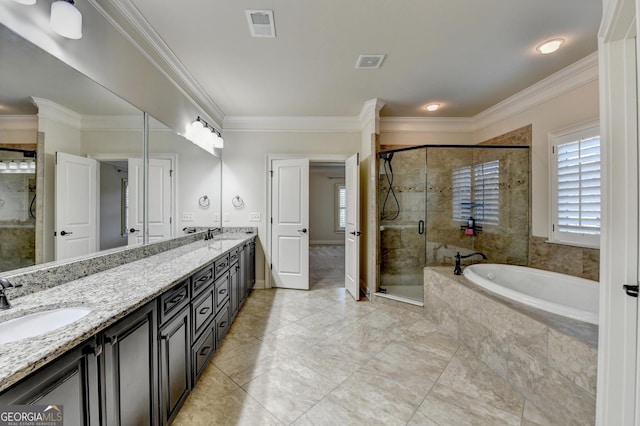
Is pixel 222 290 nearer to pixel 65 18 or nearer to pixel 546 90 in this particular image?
pixel 65 18

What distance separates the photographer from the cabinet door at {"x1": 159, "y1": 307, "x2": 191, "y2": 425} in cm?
130

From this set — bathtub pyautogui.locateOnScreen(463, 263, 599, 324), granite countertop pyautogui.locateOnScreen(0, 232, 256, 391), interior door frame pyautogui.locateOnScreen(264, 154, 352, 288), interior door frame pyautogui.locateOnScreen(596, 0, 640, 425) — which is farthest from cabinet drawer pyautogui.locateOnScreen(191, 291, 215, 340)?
bathtub pyautogui.locateOnScreen(463, 263, 599, 324)

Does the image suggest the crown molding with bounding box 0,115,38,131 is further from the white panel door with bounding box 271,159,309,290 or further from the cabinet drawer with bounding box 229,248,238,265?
the white panel door with bounding box 271,159,309,290

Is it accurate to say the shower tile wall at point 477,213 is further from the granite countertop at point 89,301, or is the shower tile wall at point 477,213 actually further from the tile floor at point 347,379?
the granite countertop at point 89,301

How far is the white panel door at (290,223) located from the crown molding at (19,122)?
102 inches

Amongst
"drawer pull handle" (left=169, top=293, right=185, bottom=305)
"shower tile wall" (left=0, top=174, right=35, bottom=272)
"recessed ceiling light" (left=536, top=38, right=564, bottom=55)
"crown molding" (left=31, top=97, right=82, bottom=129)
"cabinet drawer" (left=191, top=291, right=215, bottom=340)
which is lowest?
"cabinet drawer" (left=191, top=291, right=215, bottom=340)

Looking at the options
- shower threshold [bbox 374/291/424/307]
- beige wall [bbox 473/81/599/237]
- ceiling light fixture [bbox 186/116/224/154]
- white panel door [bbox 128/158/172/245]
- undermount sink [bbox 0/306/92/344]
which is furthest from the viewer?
shower threshold [bbox 374/291/424/307]

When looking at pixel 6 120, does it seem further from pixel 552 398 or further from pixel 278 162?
pixel 552 398

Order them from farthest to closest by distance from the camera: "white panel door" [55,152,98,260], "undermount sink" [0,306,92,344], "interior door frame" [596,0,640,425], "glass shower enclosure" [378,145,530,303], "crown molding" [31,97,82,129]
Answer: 1. "glass shower enclosure" [378,145,530,303]
2. "white panel door" [55,152,98,260]
3. "crown molding" [31,97,82,129]
4. "interior door frame" [596,0,640,425]
5. "undermount sink" [0,306,92,344]

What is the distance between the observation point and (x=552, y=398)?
1.47 meters

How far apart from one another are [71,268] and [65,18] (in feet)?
4.17

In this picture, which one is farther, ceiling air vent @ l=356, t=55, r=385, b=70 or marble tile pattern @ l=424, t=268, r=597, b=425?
ceiling air vent @ l=356, t=55, r=385, b=70

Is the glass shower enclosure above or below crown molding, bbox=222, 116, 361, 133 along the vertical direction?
below
